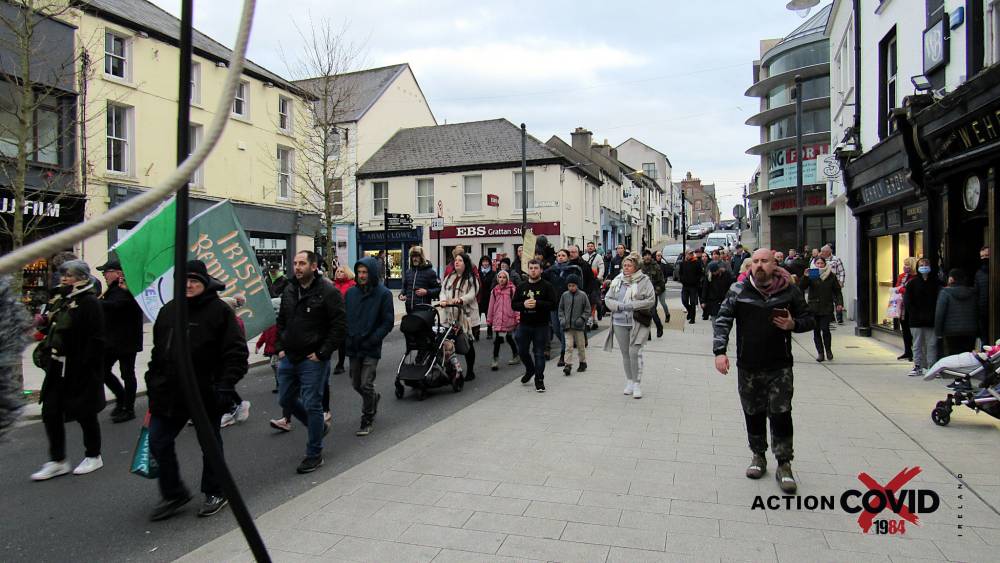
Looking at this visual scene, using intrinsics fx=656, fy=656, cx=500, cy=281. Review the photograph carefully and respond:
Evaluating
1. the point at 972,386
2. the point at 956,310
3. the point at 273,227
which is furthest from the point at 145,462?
the point at 273,227

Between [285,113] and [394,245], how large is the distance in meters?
12.6

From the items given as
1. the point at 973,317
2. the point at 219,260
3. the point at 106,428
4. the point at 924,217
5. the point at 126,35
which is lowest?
the point at 106,428

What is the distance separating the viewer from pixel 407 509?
14.6 feet

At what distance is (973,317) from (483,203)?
26905 mm

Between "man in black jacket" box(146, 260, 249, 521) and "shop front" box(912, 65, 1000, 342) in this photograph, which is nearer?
"man in black jacket" box(146, 260, 249, 521)

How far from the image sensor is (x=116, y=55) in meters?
18.3

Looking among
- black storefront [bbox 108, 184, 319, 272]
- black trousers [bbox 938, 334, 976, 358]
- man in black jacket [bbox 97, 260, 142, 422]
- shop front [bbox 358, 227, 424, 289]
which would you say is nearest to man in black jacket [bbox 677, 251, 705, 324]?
black trousers [bbox 938, 334, 976, 358]

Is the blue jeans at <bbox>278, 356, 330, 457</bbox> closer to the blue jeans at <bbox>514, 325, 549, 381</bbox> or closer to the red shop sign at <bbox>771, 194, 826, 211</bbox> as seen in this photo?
the blue jeans at <bbox>514, 325, 549, 381</bbox>

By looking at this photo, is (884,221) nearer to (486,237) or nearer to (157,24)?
(157,24)

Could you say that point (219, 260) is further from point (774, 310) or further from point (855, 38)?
point (855, 38)

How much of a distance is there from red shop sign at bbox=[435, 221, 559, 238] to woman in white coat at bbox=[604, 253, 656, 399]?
2365 centimetres

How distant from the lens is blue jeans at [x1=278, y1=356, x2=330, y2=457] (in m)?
5.52

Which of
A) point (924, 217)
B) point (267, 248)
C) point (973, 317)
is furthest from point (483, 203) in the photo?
point (973, 317)

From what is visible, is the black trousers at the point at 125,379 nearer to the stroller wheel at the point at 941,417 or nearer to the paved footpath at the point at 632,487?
the paved footpath at the point at 632,487
